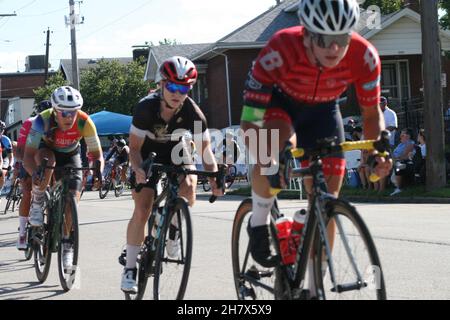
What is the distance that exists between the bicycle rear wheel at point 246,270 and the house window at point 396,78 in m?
31.2

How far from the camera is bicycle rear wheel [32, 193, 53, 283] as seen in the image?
8.43 metres

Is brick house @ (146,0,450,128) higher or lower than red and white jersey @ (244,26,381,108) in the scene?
higher

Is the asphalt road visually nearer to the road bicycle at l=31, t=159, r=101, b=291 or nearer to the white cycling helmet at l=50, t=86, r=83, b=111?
the road bicycle at l=31, t=159, r=101, b=291

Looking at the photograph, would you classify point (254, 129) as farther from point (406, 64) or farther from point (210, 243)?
point (406, 64)

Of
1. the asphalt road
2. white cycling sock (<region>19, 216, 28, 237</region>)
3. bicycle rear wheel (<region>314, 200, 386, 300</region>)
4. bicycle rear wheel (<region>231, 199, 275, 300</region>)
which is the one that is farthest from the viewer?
white cycling sock (<region>19, 216, 28, 237</region>)

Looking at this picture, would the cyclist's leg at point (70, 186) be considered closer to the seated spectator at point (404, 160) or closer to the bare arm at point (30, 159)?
the bare arm at point (30, 159)

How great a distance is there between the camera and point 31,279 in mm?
8695

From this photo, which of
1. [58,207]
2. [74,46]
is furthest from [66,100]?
[74,46]

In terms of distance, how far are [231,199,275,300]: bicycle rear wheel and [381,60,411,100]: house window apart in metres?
31.2

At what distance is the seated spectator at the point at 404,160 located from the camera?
18203 mm

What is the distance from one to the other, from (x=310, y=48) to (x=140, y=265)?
2460 millimetres

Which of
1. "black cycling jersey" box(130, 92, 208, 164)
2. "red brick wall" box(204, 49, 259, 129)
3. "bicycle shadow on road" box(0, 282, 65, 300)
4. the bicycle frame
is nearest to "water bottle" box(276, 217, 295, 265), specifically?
"black cycling jersey" box(130, 92, 208, 164)

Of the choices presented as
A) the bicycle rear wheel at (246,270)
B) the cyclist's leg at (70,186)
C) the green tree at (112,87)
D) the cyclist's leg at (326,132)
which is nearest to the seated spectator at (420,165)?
the cyclist's leg at (70,186)

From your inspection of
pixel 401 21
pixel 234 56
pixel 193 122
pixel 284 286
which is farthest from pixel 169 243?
pixel 234 56
